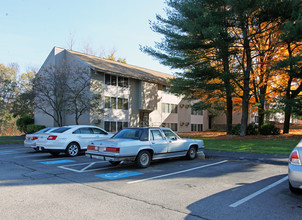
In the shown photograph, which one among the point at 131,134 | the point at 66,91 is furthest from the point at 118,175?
the point at 66,91

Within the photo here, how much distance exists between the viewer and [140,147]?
8.98 m

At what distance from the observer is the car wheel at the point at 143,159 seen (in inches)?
354

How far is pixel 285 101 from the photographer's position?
19906mm

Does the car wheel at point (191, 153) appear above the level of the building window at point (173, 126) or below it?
below

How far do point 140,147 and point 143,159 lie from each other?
524 millimetres

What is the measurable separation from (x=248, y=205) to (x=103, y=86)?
23.4 meters

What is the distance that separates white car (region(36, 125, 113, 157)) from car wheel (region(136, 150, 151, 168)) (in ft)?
15.9

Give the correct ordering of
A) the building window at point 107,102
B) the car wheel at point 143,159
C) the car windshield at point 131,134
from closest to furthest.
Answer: the car wheel at point 143,159 → the car windshield at point 131,134 → the building window at point 107,102

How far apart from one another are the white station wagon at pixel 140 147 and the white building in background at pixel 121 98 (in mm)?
16152

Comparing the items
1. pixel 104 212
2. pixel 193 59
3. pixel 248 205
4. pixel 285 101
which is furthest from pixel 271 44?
pixel 104 212

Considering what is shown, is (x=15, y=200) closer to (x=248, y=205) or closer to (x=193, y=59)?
(x=248, y=205)

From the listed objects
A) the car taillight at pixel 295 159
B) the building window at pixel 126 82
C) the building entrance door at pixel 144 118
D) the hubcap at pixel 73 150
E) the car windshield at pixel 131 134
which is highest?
the building window at pixel 126 82

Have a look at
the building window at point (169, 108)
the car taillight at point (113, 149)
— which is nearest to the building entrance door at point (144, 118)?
the building window at point (169, 108)

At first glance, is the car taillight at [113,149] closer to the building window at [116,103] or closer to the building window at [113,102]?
the building window at [116,103]
